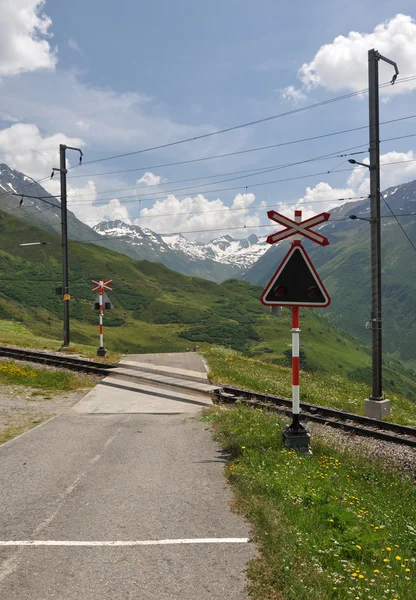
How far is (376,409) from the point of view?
61.5ft

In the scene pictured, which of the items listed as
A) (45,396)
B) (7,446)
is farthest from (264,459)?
(45,396)

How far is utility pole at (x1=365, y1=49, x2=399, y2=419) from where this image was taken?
19516mm

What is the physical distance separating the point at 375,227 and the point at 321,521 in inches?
616

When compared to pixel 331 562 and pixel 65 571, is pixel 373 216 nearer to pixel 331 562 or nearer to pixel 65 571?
pixel 331 562

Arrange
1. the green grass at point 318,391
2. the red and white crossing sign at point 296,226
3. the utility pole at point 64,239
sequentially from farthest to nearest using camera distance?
the utility pole at point 64,239, the green grass at point 318,391, the red and white crossing sign at point 296,226

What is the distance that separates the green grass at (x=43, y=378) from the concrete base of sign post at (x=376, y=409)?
11831mm

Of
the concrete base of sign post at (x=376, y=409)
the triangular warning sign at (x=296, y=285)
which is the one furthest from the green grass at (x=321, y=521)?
the concrete base of sign post at (x=376, y=409)

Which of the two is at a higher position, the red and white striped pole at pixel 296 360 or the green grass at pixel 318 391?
the red and white striped pole at pixel 296 360

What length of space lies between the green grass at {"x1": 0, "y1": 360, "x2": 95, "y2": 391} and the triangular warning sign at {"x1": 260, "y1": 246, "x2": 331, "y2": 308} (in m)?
13.0

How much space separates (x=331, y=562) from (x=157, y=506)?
10.3ft

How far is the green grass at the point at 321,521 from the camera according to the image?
5148 millimetres

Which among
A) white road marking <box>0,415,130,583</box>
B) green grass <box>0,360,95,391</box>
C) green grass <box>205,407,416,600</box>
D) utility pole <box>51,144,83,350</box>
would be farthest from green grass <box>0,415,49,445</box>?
utility pole <box>51,144,83,350</box>

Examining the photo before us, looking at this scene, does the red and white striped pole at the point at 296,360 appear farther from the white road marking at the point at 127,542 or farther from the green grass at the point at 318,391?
the green grass at the point at 318,391

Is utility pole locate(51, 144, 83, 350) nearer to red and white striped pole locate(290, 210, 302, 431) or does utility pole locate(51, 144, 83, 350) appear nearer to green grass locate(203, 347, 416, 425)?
green grass locate(203, 347, 416, 425)
